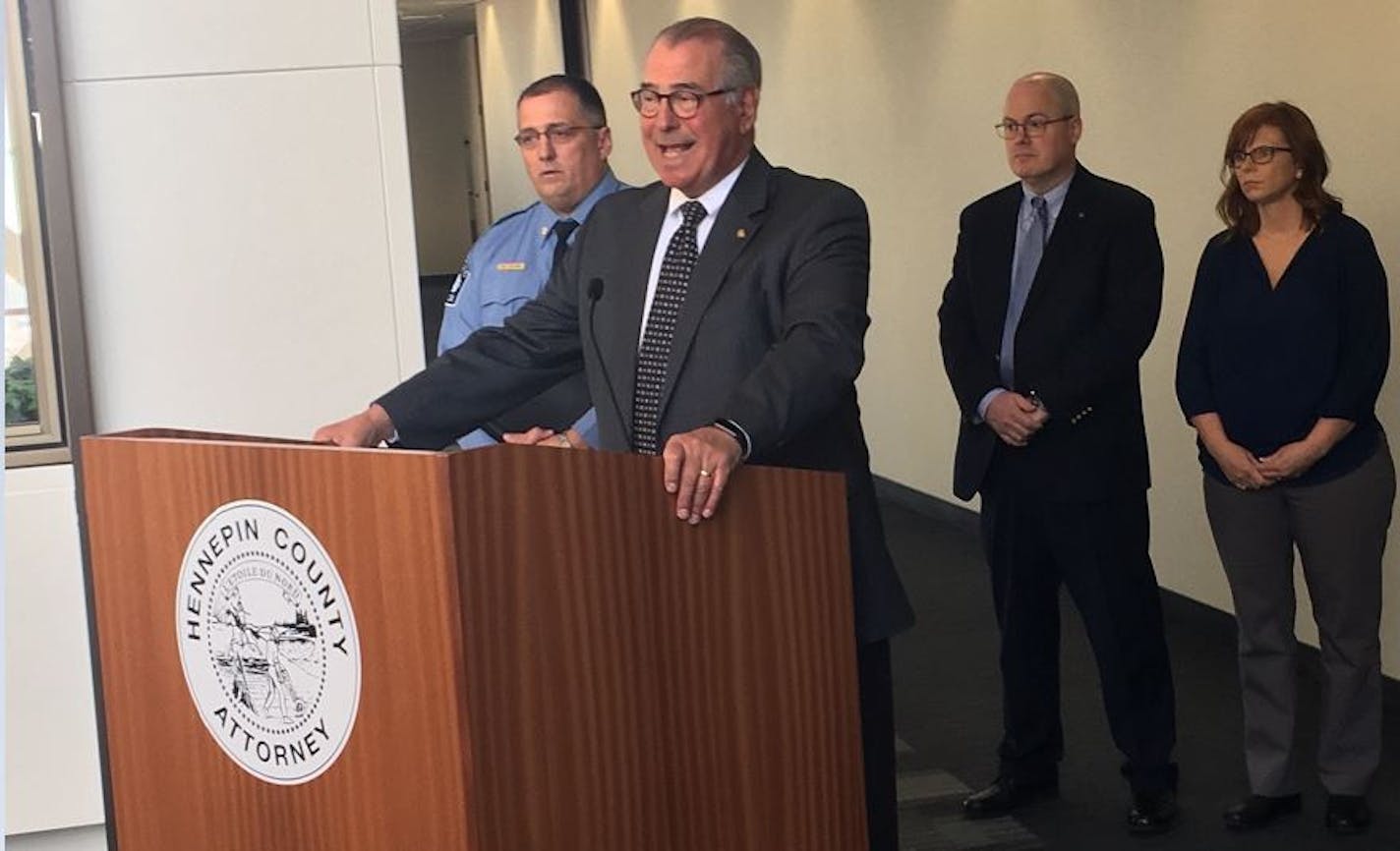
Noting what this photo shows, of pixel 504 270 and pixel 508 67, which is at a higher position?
pixel 508 67

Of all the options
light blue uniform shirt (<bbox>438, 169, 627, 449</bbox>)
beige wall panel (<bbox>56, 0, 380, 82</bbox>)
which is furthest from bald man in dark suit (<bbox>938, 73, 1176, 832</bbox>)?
beige wall panel (<bbox>56, 0, 380, 82</bbox>)

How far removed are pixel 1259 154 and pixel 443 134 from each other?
1717 centimetres

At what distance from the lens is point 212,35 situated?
3541 mm

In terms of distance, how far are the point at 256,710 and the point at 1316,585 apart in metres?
2.95

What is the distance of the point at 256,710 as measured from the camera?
70.7 inches

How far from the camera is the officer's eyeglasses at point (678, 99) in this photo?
2449 mm

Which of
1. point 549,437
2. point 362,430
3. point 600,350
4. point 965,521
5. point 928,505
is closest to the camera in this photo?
point 362,430

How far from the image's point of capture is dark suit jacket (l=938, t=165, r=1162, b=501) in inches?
162

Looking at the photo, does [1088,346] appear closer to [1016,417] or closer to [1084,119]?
[1016,417]

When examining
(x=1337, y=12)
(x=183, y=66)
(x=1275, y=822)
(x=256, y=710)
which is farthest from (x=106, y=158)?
(x=1337, y=12)

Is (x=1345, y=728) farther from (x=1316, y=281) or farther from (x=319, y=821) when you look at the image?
(x=319, y=821)

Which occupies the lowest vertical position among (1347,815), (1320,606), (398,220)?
(1347,815)

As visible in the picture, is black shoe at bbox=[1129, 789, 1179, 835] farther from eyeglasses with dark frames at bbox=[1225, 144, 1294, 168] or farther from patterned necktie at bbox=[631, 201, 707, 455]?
patterned necktie at bbox=[631, 201, 707, 455]

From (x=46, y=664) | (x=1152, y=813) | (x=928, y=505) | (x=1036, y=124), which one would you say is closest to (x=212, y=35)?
(x=46, y=664)
